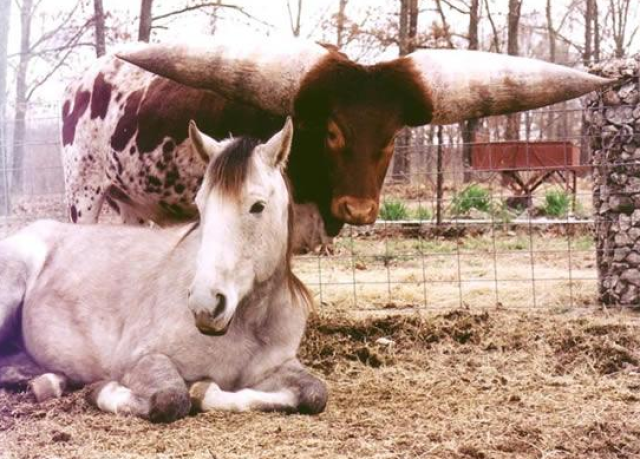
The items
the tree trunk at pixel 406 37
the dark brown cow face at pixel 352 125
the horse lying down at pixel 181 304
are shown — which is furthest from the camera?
the tree trunk at pixel 406 37

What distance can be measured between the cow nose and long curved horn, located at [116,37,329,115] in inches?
29.3

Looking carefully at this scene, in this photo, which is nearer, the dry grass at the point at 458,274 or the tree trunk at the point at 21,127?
the dry grass at the point at 458,274

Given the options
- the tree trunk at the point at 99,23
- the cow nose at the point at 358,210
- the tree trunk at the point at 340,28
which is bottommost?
the cow nose at the point at 358,210

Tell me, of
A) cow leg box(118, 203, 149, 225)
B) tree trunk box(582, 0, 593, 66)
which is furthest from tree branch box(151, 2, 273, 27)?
tree trunk box(582, 0, 593, 66)

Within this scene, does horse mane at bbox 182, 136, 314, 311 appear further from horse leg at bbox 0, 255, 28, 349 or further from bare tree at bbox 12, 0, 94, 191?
bare tree at bbox 12, 0, 94, 191

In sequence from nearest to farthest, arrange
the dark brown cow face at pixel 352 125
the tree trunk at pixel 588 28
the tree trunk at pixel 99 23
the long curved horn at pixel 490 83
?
1. the dark brown cow face at pixel 352 125
2. the long curved horn at pixel 490 83
3. the tree trunk at pixel 99 23
4. the tree trunk at pixel 588 28

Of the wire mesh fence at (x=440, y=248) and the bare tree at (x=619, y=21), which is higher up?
the bare tree at (x=619, y=21)

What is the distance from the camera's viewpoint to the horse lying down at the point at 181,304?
3572 millimetres

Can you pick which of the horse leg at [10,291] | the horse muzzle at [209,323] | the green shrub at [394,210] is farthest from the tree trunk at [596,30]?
the horse muzzle at [209,323]

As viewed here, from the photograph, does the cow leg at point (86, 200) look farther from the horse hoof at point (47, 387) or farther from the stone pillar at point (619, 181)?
the stone pillar at point (619, 181)

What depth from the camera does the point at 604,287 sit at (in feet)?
23.1

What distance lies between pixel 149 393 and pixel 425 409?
4.16 ft

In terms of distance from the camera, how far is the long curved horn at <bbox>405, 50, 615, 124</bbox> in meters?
5.01

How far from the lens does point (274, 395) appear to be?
12.7 ft
